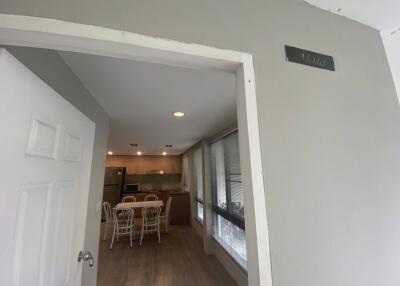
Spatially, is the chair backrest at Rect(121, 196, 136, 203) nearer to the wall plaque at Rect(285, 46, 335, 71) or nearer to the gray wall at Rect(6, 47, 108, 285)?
the gray wall at Rect(6, 47, 108, 285)

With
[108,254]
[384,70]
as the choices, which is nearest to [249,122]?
[384,70]

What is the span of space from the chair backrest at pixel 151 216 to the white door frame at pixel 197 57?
3872mm

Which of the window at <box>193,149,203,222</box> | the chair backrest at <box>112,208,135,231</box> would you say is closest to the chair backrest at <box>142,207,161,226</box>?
the chair backrest at <box>112,208,135,231</box>

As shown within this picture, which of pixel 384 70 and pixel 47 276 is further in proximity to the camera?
pixel 384 70

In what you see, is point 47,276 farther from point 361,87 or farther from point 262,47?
point 361,87

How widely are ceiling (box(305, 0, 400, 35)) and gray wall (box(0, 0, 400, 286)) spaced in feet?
0.34

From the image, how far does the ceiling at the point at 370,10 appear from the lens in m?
0.95

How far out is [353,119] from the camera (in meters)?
0.86

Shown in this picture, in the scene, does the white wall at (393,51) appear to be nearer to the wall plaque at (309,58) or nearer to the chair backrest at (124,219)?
the wall plaque at (309,58)

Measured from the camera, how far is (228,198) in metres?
3.01

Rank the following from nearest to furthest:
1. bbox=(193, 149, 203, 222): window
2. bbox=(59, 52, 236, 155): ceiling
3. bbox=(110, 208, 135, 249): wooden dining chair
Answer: bbox=(59, 52, 236, 155): ceiling → bbox=(110, 208, 135, 249): wooden dining chair → bbox=(193, 149, 203, 222): window

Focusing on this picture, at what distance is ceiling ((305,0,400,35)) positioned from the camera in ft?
3.13

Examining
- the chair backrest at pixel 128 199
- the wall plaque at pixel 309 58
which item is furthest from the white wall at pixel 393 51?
the chair backrest at pixel 128 199

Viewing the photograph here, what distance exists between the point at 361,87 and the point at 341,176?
1.70 ft
